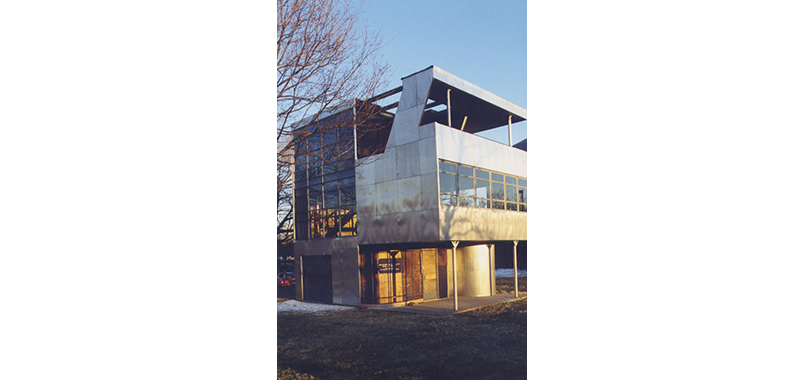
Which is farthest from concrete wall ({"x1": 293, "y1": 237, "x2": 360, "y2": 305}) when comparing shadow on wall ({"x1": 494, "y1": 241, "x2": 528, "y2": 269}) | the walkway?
shadow on wall ({"x1": 494, "y1": 241, "x2": 528, "y2": 269})

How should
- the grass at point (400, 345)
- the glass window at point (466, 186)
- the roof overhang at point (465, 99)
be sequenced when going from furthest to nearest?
the glass window at point (466, 186) < the roof overhang at point (465, 99) < the grass at point (400, 345)

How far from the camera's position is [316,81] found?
163 inches

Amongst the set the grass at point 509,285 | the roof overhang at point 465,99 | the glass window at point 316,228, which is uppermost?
the roof overhang at point 465,99

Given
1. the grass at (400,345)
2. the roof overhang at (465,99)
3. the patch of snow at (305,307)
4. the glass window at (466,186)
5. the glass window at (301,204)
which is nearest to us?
the grass at (400,345)

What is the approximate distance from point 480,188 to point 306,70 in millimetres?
1859

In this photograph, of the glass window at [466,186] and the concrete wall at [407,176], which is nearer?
the concrete wall at [407,176]

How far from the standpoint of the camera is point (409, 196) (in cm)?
385

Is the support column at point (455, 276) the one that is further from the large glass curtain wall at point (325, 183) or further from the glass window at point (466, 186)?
the large glass curtain wall at point (325, 183)

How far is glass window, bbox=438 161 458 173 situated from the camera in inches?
151

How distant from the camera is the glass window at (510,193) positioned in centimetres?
418

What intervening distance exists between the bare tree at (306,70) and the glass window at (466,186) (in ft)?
3.76

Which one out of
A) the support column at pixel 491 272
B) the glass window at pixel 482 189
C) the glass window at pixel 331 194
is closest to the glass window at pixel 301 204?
the glass window at pixel 331 194
